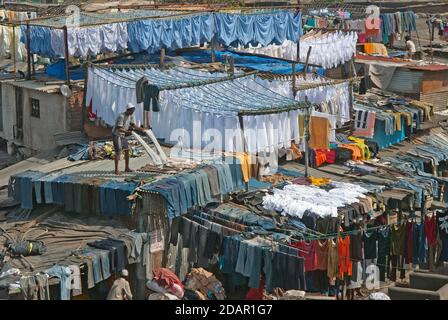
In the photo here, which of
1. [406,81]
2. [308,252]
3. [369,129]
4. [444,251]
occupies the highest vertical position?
[406,81]

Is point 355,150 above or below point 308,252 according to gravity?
above

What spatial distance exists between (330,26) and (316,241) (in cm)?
1817

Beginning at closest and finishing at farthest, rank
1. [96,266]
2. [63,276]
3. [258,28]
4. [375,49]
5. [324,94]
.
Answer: [63,276], [96,266], [324,94], [258,28], [375,49]

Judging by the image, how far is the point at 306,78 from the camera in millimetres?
23906

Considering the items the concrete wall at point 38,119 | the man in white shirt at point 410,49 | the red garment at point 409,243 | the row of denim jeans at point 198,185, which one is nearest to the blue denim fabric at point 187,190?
the row of denim jeans at point 198,185

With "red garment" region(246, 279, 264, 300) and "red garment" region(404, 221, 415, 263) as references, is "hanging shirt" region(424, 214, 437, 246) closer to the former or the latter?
"red garment" region(404, 221, 415, 263)

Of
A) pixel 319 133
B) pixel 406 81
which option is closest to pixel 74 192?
pixel 319 133

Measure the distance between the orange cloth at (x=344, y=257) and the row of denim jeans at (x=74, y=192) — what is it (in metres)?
3.74

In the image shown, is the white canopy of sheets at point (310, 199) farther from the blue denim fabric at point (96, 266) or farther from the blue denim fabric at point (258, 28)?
the blue denim fabric at point (258, 28)

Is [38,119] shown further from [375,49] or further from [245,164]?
[375,49]

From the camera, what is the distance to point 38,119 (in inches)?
911

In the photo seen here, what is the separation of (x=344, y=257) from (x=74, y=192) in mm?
4881

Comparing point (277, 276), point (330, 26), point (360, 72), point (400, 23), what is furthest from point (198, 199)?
point (400, 23)

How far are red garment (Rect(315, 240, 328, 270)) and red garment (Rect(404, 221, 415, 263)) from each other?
2266 millimetres
